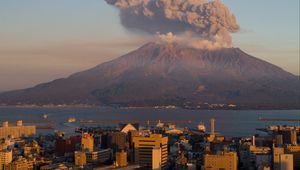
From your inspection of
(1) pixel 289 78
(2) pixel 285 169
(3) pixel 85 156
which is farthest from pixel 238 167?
(1) pixel 289 78

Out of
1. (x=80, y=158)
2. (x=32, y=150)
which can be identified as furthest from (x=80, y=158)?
(x=32, y=150)

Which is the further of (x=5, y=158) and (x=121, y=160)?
(x=121, y=160)

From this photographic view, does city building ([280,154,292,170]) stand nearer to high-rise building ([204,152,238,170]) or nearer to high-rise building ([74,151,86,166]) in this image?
high-rise building ([204,152,238,170])

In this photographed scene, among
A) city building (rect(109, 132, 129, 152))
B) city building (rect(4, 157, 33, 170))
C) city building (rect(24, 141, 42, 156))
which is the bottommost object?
city building (rect(4, 157, 33, 170))

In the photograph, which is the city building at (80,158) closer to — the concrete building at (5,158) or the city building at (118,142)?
the concrete building at (5,158)

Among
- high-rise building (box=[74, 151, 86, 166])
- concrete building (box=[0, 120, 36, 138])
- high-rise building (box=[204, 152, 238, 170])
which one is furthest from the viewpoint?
concrete building (box=[0, 120, 36, 138])

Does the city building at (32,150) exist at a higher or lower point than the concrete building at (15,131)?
lower

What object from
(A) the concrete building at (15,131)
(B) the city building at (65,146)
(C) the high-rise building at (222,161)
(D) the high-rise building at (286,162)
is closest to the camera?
(D) the high-rise building at (286,162)

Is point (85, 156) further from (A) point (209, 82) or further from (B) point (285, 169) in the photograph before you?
(A) point (209, 82)

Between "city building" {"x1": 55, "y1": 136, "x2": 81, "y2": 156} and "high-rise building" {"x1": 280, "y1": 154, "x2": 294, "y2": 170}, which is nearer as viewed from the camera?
"high-rise building" {"x1": 280, "y1": 154, "x2": 294, "y2": 170}

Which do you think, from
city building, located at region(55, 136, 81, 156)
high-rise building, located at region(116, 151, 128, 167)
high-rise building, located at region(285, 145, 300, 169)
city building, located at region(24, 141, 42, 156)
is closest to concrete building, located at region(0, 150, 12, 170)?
city building, located at region(24, 141, 42, 156)

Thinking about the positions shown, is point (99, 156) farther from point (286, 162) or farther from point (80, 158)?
point (286, 162)

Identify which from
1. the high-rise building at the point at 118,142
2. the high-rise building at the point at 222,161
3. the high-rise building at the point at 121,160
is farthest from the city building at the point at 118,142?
the high-rise building at the point at 222,161

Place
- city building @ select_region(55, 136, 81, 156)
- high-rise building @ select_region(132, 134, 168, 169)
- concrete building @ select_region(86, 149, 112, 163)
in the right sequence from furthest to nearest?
city building @ select_region(55, 136, 81, 156)
concrete building @ select_region(86, 149, 112, 163)
high-rise building @ select_region(132, 134, 168, 169)
